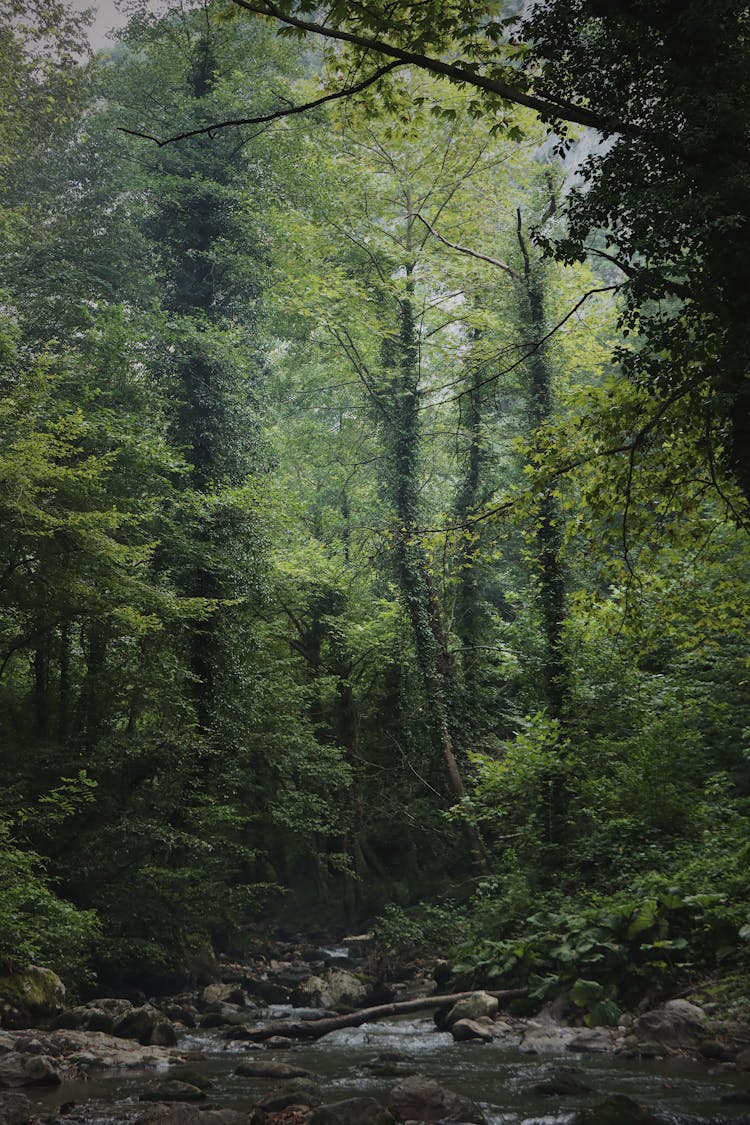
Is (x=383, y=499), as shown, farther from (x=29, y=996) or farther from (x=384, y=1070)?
(x=384, y=1070)

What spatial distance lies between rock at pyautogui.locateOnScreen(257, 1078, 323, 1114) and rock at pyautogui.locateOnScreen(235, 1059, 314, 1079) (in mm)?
1256

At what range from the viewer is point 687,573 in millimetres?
9742

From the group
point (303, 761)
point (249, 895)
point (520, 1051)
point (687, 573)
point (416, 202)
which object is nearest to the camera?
point (520, 1051)

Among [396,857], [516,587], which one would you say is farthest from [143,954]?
[516,587]

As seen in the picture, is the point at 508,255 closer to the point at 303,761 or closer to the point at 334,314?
the point at 334,314

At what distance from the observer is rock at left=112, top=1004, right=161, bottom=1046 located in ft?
36.7

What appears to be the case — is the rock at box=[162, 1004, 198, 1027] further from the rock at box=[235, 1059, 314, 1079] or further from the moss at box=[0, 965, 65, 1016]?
the rock at box=[235, 1059, 314, 1079]

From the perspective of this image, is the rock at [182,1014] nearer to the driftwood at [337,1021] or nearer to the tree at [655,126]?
the driftwood at [337,1021]

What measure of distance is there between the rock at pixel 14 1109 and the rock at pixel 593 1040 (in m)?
5.21

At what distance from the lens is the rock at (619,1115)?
582 centimetres

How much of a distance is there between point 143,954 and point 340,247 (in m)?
16.8

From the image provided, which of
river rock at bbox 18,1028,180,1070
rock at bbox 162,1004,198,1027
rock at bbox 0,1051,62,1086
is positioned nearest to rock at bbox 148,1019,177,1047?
river rock at bbox 18,1028,180,1070

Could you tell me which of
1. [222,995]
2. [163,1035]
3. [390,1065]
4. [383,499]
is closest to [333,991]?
[222,995]

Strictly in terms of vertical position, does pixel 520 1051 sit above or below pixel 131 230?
below
